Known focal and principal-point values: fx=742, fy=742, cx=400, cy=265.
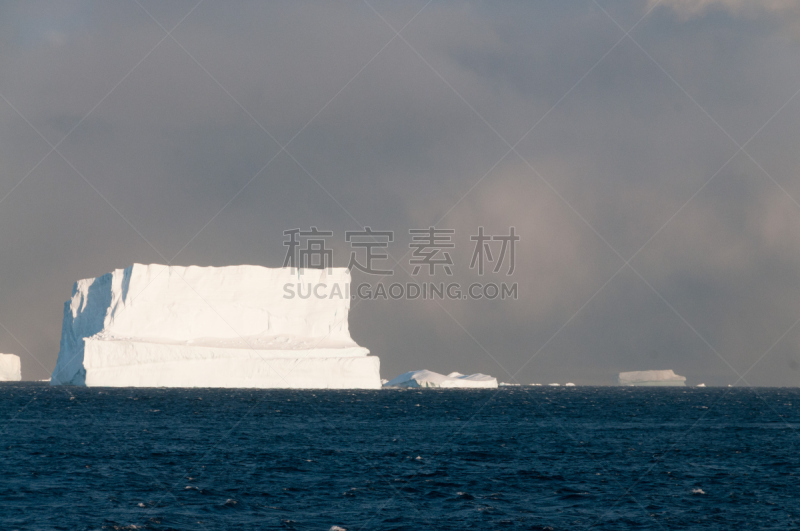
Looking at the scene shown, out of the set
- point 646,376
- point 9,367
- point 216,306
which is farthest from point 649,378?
point 9,367

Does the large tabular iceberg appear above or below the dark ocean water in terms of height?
above

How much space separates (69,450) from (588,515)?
20.0 m

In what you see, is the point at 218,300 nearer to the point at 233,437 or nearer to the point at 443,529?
the point at 233,437

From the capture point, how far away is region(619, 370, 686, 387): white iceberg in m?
161

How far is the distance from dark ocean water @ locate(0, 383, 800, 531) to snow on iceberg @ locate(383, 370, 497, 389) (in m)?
55.8

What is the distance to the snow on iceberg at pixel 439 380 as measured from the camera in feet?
323

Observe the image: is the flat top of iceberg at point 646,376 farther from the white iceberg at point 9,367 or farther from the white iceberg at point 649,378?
the white iceberg at point 9,367

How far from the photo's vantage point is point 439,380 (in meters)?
97.8

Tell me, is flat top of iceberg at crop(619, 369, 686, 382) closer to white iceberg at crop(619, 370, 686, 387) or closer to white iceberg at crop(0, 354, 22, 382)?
white iceberg at crop(619, 370, 686, 387)

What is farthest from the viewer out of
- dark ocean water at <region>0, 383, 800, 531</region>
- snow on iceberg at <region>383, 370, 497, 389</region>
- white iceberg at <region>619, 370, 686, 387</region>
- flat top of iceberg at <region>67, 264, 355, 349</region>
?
white iceberg at <region>619, 370, 686, 387</region>

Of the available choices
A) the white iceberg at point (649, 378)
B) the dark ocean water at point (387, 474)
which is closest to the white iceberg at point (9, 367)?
the dark ocean water at point (387, 474)

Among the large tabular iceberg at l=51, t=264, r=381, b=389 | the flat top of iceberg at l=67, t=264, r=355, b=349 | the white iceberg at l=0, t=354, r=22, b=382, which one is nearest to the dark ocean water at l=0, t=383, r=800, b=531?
the large tabular iceberg at l=51, t=264, r=381, b=389

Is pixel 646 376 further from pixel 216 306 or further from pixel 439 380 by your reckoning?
pixel 216 306

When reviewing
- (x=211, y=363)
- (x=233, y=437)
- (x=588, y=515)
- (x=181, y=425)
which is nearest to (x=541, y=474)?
(x=588, y=515)
